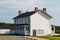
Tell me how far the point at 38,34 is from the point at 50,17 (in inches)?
289

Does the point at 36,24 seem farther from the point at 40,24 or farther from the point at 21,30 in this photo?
the point at 21,30

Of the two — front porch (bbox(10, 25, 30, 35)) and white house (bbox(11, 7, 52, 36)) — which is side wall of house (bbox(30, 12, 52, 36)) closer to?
white house (bbox(11, 7, 52, 36))


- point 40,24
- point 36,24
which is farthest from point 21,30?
point 40,24

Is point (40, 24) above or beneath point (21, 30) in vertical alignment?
above

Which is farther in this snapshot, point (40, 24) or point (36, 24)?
point (40, 24)

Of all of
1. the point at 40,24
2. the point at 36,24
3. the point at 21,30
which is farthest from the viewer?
the point at 21,30

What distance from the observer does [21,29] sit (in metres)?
72.8

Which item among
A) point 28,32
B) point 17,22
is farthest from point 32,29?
point 17,22

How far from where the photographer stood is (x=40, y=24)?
70250mm

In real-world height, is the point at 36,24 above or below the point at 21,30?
above

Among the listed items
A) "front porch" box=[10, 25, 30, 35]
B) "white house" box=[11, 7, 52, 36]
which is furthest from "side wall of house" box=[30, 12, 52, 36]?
"front porch" box=[10, 25, 30, 35]

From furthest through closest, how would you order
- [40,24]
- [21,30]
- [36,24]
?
[21,30]
[40,24]
[36,24]

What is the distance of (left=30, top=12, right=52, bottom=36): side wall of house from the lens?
227ft

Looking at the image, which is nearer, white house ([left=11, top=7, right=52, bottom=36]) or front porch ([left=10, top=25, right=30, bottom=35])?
white house ([left=11, top=7, right=52, bottom=36])
